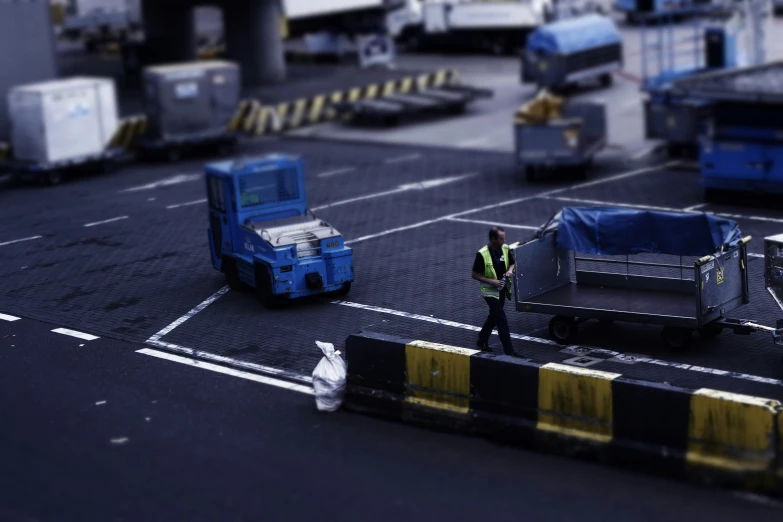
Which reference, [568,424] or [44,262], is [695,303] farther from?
[44,262]

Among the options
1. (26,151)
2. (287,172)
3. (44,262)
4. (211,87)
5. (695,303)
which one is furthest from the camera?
(211,87)

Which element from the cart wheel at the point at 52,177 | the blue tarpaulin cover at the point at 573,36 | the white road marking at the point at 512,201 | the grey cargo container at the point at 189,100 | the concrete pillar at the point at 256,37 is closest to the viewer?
the white road marking at the point at 512,201

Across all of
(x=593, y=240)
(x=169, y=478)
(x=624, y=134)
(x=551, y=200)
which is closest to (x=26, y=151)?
(x=551, y=200)

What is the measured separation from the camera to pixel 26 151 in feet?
104

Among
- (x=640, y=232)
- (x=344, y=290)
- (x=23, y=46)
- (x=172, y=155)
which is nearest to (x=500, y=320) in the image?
(x=640, y=232)

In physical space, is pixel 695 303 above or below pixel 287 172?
below

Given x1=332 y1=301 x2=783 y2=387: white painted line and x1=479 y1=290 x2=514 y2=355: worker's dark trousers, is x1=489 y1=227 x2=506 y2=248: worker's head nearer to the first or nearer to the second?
x1=479 y1=290 x2=514 y2=355: worker's dark trousers

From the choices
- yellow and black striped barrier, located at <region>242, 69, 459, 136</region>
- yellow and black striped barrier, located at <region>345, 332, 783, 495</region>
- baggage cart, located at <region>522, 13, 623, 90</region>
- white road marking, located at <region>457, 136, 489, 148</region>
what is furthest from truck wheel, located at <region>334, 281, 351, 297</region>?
baggage cart, located at <region>522, 13, 623, 90</region>

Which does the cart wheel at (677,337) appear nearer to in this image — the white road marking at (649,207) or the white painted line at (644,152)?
the white road marking at (649,207)

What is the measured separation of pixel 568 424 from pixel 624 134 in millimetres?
23048

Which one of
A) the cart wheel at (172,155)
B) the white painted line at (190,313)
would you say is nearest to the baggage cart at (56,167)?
the cart wheel at (172,155)

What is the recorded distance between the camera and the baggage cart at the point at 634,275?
1616 cm

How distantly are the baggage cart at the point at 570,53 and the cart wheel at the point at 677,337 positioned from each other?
2568cm

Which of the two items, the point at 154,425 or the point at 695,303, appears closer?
the point at 154,425
